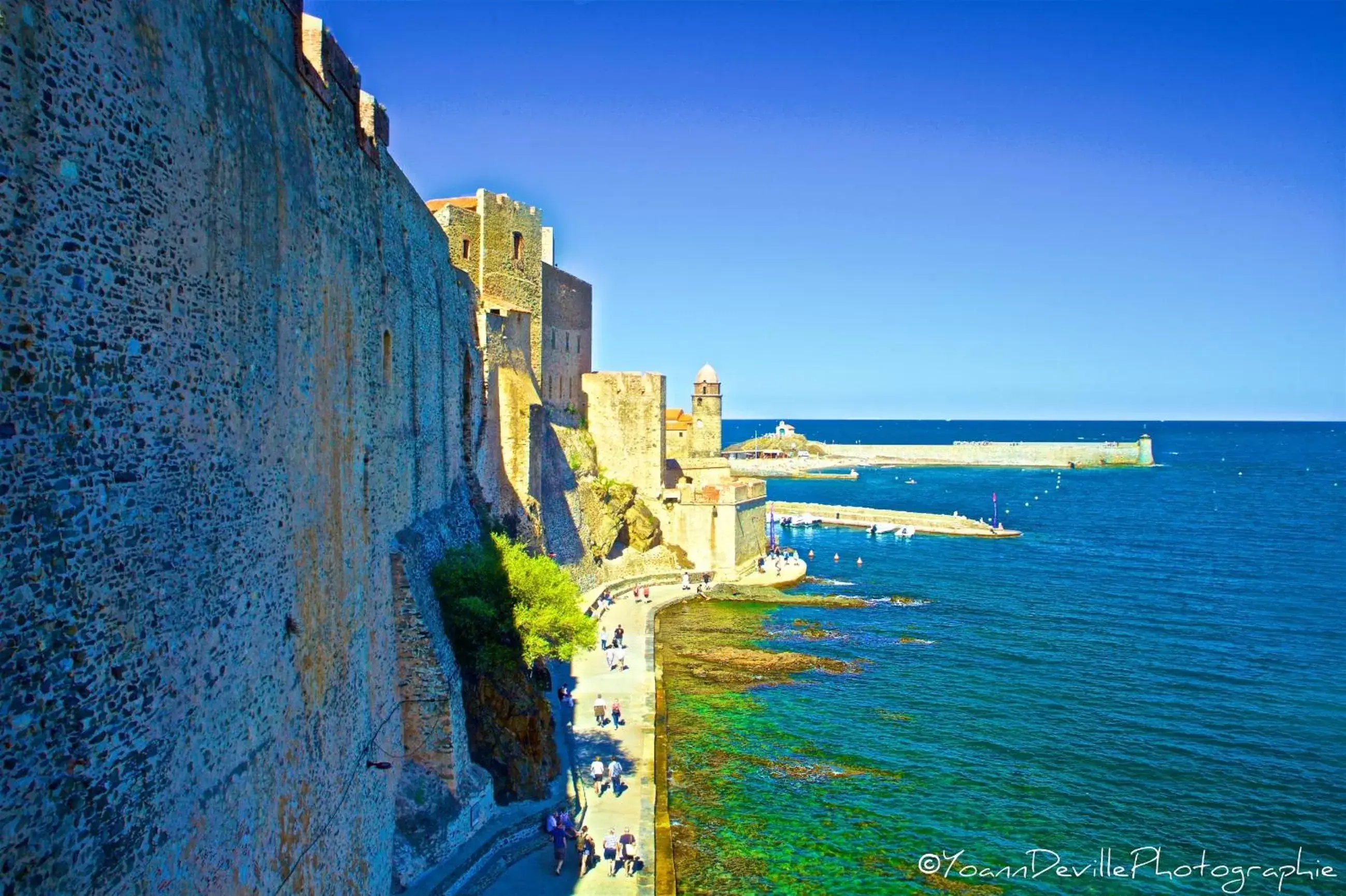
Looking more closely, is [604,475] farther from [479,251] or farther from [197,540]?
[197,540]

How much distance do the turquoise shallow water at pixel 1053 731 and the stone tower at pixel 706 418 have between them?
9.29 meters

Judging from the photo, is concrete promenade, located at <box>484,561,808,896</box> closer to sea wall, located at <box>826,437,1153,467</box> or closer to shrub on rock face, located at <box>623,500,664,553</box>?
shrub on rock face, located at <box>623,500,664,553</box>

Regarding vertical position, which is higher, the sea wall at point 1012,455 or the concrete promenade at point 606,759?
the sea wall at point 1012,455

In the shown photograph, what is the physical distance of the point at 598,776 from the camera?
1856 centimetres

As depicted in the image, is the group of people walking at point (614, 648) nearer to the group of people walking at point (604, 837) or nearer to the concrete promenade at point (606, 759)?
the concrete promenade at point (606, 759)

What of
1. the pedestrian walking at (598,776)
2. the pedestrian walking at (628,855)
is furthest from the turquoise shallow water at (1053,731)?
the pedestrian walking at (598,776)

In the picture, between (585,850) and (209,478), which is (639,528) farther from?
(209,478)

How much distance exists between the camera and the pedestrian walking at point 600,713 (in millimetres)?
22061

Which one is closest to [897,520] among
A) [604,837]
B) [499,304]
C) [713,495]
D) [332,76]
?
[713,495]

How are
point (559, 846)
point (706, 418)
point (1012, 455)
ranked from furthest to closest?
point (1012, 455), point (706, 418), point (559, 846)

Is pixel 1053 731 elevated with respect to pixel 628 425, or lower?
lower

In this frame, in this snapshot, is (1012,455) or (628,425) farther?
(1012,455)

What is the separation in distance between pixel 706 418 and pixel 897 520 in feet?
76.5

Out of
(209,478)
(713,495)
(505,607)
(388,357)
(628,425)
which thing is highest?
(388,357)
